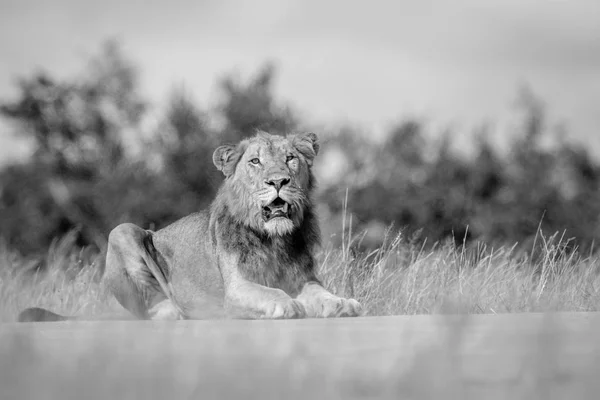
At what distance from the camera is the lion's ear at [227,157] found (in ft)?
24.7

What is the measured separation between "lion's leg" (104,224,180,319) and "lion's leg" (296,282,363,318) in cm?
109

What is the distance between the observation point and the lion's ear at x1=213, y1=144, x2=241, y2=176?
7.54 m

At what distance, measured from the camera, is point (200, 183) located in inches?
1576

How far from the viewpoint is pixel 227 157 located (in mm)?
7605

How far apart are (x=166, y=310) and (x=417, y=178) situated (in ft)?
123

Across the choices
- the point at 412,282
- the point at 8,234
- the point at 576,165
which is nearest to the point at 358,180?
the point at 576,165

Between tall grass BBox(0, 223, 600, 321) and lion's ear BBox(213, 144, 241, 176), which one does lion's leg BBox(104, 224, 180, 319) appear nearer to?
tall grass BBox(0, 223, 600, 321)

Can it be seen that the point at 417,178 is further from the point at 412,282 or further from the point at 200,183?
the point at 412,282

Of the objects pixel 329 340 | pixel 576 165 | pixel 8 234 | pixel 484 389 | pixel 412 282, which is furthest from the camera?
pixel 576 165

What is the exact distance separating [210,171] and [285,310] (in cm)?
3326

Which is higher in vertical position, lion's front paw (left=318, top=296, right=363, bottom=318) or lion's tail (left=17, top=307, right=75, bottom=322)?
lion's front paw (left=318, top=296, right=363, bottom=318)

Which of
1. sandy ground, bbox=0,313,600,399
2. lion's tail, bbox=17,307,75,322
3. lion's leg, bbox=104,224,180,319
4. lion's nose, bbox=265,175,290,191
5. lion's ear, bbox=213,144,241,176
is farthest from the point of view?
lion's ear, bbox=213,144,241,176

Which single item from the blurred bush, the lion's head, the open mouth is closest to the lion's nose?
the lion's head

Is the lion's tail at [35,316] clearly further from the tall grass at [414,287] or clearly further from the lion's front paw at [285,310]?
the lion's front paw at [285,310]
